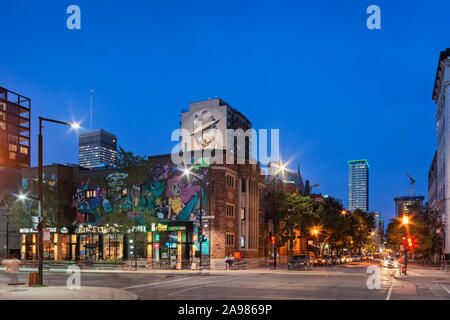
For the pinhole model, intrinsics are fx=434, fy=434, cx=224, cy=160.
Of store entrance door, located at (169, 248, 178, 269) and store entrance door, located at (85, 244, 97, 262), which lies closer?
store entrance door, located at (169, 248, 178, 269)

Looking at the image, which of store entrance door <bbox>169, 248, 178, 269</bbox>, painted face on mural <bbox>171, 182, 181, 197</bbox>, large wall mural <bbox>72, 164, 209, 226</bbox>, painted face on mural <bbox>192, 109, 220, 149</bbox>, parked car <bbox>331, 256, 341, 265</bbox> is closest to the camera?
store entrance door <bbox>169, 248, 178, 269</bbox>

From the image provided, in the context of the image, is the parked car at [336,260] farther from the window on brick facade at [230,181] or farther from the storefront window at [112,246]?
the storefront window at [112,246]

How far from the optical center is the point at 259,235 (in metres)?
61.9

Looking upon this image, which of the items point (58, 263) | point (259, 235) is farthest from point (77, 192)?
point (259, 235)

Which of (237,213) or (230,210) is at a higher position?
(230,210)

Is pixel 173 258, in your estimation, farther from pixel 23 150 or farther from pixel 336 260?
pixel 23 150

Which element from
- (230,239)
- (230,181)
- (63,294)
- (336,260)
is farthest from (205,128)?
(63,294)

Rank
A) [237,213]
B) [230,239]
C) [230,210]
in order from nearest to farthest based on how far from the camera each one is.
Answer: [230,239], [230,210], [237,213]

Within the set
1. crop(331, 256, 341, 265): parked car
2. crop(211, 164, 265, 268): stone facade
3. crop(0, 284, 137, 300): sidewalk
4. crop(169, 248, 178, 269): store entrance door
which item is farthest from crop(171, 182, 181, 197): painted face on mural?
crop(0, 284, 137, 300): sidewalk

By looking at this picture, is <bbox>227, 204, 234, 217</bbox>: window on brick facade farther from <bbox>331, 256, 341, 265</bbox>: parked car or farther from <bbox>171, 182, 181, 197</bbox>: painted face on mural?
<bbox>331, 256, 341, 265</bbox>: parked car

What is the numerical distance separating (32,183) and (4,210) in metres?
11.3

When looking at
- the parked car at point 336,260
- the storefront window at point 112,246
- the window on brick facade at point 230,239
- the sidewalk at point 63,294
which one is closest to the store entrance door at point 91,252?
the storefront window at point 112,246

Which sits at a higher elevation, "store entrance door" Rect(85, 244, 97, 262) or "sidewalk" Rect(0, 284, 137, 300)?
"sidewalk" Rect(0, 284, 137, 300)
